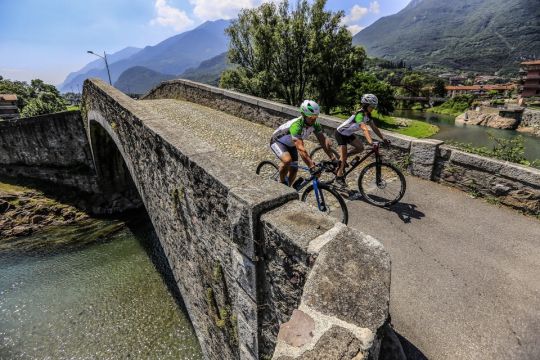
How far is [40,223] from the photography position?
16672mm

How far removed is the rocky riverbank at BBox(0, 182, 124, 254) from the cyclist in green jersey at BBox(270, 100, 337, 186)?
13.5m

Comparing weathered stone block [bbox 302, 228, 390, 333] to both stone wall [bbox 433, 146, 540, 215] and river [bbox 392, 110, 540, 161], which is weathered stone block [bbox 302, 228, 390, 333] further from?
river [bbox 392, 110, 540, 161]

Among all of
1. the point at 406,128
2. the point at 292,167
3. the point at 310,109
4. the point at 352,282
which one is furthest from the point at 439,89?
the point at 352,282

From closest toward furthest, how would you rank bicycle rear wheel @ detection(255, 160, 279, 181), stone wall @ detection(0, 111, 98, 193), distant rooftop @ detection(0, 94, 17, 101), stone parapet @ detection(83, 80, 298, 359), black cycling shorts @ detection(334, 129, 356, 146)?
stone parapet @ detection(83, 80, 298, 359) → black cycling shorts @ detection(334, 129, 356, 146) → bicycle rear wheel @ detection(255, 160, 279, 181) → stone wall @ detection(0, 111, 98, 193) → distant rooftop @ detection(0, 94, 17, 101)

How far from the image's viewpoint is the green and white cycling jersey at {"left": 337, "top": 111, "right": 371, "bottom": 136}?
5766mm

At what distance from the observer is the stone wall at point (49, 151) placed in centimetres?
1814

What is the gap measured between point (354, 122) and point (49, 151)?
19975 millimetres

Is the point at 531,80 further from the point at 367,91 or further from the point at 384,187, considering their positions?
the point at 384,187

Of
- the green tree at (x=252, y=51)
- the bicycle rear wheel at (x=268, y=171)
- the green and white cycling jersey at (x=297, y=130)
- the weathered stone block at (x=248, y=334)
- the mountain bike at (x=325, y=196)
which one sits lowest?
the weathered stone block at (x=248, y=334)

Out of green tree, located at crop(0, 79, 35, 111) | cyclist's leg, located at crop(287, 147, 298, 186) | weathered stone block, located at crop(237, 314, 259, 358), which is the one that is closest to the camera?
weathered stone block, located at crop(237, 314, 259, 358)

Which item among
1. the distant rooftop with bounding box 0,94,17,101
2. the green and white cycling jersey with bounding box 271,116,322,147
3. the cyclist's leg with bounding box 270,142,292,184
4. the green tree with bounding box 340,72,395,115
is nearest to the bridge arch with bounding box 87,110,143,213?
the cyclist's leg with bounding box 270,142,292,184

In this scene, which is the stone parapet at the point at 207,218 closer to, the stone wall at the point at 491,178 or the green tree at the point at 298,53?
the stone wall at the point at 491,178

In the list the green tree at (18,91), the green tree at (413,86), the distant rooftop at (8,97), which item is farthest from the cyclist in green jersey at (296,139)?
the green tree at (413,86)

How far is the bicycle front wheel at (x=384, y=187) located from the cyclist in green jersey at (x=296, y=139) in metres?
1.08
